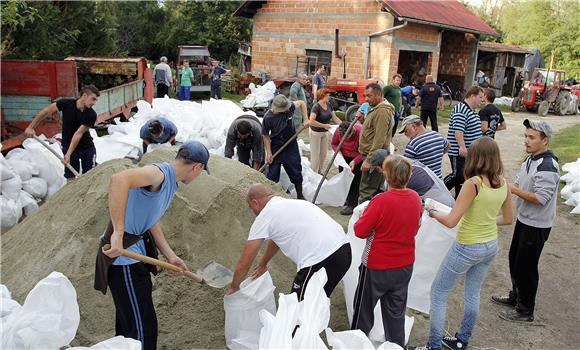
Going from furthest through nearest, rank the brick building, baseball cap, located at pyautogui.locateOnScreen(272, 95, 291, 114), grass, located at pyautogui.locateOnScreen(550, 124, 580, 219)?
the brick building → grass, located at pyautogui.locateOnScreen(550, 124, 580, 219) → baseball cap, located at pyautogui.locateOnScreen(272, 95, 291, 114)

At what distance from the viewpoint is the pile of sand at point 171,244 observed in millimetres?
3211

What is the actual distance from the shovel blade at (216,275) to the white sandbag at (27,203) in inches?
121

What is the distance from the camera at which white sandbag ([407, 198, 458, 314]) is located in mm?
3477

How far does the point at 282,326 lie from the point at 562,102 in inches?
716

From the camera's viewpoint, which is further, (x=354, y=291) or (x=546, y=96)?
(x=546, y=96)

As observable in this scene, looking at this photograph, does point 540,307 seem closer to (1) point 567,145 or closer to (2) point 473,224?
(2) point 473,224

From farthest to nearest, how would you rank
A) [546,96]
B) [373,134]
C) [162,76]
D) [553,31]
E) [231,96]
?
[553,31] → [546,96] → [231,96] → [162,76] → [373,134]

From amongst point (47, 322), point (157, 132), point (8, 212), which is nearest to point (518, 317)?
point (47, 322)

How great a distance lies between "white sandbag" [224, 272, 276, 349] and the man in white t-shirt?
192 mm

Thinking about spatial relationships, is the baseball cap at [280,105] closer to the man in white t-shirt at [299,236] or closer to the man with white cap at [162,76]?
the man in white t-shirt at [299,236]

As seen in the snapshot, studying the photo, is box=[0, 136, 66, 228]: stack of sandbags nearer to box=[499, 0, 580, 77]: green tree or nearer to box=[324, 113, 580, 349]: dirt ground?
box=[324, 113, 580, 349]: dirt ground

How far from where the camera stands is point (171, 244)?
3635 mm

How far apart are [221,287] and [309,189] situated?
3073mm

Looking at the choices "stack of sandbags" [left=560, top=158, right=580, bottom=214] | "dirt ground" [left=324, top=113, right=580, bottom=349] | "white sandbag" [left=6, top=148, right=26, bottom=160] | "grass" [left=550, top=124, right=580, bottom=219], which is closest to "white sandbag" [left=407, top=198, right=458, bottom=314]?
"dirt ground" [left=324, top=113, right=580, bottom=349]
